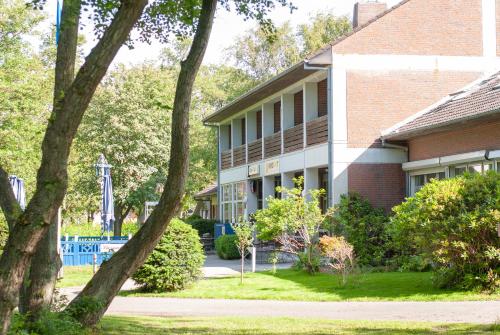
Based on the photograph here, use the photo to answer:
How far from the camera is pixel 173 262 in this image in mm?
17500

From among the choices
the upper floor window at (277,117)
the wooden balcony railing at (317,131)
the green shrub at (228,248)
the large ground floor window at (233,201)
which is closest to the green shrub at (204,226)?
the large ground floor window at (233,201)

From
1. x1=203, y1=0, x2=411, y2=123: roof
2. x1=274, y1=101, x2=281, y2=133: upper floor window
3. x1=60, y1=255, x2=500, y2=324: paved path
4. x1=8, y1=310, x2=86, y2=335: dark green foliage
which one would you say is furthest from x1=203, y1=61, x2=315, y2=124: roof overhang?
x1=8, y1=310, x2=86, y2=335: dark green foliage

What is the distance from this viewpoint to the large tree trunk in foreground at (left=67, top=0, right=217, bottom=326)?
8062mm

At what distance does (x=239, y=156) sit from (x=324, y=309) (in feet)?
70.4

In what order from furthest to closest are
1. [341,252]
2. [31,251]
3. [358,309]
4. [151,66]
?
[151,66] < [341,252] < [358,309] < [31,251]

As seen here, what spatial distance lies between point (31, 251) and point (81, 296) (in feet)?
6.99

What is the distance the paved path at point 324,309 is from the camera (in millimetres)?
12031

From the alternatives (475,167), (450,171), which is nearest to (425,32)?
(450,171)

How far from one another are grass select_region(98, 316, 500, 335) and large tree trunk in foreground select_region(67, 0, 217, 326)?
0.89 m

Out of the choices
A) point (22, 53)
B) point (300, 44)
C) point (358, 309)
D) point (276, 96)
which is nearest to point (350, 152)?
point (276, 96)

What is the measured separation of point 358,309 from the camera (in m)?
13.5

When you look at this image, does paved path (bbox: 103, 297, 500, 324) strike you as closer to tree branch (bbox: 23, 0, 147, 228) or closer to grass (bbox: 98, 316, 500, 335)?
grass (bbox: 98, 316, 500, 335)

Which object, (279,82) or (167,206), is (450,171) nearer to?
(279,82)

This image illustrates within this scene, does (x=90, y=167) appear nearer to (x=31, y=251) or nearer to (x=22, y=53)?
(x=22, y=53)
